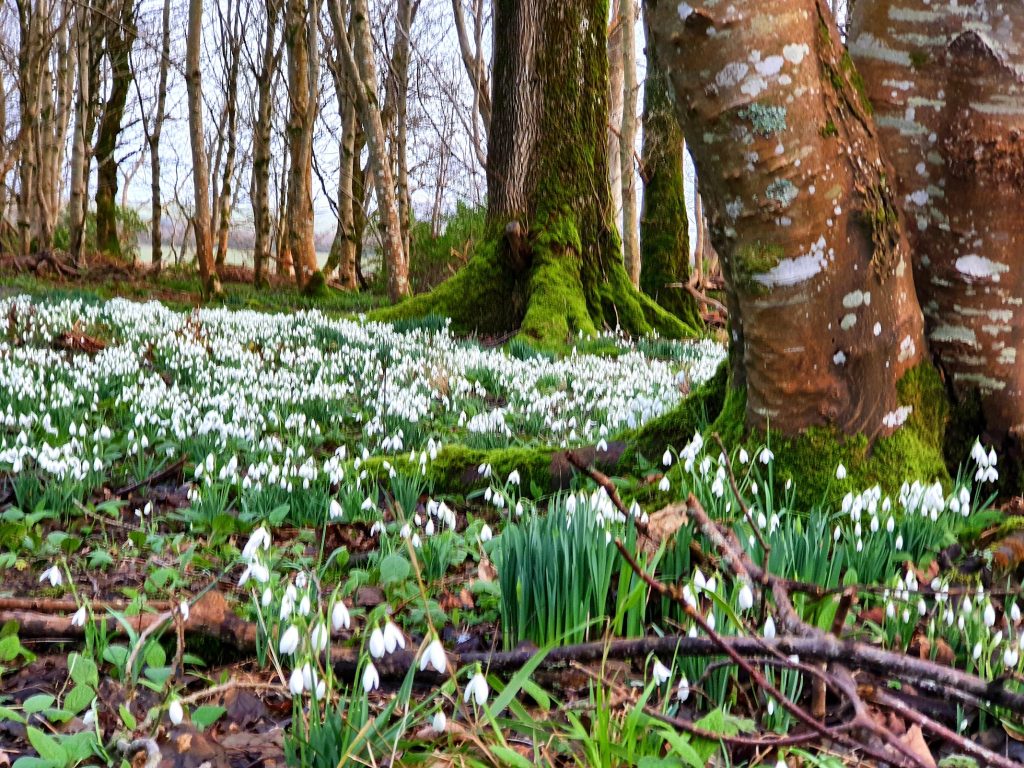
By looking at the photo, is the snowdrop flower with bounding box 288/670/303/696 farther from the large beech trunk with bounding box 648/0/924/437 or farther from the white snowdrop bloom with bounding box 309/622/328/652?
the large beech trunk with bounding box 648/0/924/437

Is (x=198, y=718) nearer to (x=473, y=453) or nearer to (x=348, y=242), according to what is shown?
(x=473, y=453)

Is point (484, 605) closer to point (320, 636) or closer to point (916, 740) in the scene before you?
point (320, 636)

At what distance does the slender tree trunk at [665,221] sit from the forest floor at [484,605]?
821 centimetres

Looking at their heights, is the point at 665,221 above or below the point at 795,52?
above

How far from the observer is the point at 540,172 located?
956cm

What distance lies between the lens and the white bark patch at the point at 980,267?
3010 millimetres

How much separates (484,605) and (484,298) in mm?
7387

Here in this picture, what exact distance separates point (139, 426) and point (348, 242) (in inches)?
622

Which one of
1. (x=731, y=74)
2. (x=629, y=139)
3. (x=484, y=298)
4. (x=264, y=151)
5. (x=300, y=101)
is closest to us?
(x=731, y=74)

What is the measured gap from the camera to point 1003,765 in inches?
47.5

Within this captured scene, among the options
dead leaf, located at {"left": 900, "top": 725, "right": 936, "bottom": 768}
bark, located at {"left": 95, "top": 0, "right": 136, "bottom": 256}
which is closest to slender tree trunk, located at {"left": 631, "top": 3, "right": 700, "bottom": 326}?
dead leaf, located at {"left": 900, "top": 725, "right": 936, "bottom": 768}

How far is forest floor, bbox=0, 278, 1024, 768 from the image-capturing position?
4.86 feet

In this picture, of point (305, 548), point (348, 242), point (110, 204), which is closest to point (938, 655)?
point (305, 548)

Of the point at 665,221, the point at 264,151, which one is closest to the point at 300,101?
the point at 264,151
